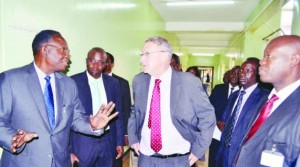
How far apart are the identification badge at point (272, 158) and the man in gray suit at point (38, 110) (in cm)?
131

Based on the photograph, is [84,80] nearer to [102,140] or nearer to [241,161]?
[102,140]

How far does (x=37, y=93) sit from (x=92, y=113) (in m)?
0.96

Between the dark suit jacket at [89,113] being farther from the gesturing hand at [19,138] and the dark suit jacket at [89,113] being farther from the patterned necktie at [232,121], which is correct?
the patterned necktie at [232,121]

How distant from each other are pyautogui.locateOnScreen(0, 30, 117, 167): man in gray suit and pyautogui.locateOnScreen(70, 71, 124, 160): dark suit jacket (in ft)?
2.02

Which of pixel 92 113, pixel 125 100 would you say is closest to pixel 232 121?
pixel 92 113

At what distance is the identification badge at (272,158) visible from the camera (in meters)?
1.28

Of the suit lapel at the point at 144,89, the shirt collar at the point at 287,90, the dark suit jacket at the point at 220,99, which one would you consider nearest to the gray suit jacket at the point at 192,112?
the suit lapel at the point at 144,89

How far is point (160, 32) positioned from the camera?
786 centimetres

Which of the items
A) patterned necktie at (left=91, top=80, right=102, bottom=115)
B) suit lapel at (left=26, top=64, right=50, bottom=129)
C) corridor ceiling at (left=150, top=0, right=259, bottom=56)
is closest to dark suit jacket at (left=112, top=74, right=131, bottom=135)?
patterned necktie at (left=91, top=80, right=102, bottom=115)

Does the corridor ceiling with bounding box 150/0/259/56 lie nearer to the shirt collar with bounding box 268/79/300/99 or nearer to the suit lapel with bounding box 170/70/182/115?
the suit lapel with bounding box 170/70/182/115

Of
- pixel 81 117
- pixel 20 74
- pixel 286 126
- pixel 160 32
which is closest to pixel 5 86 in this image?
pixel 20 74

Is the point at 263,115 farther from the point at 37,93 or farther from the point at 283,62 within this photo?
the point at 37,93

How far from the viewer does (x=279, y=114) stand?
138 cm

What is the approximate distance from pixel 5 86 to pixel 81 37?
1.58 meters
